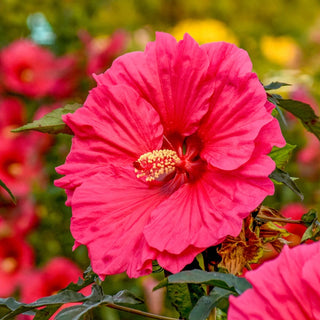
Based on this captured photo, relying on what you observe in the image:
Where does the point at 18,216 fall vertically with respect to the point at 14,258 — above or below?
above

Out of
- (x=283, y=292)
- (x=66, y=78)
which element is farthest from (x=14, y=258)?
(x=283, y=292)

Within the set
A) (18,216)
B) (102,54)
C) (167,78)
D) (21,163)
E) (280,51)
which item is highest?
(167,78)

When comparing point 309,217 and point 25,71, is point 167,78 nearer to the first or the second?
point 309,217

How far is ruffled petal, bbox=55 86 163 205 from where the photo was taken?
26.4 inches

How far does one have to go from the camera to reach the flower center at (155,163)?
685 millimetres

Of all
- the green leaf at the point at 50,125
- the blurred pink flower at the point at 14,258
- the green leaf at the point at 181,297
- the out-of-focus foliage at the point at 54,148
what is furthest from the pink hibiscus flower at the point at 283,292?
the blurred pink flower at the point at 14,258

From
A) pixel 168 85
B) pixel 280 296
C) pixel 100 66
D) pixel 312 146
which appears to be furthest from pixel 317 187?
pixel 280 296

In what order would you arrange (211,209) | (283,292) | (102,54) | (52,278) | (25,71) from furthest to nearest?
(25,71)
(102,54)
(52,278)
(211,209)
(283,292)

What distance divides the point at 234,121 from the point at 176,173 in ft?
0.38

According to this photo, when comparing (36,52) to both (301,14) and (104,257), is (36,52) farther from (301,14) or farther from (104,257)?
(301,14)

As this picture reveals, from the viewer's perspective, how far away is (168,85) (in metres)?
0.68

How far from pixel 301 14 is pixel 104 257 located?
29.5ft

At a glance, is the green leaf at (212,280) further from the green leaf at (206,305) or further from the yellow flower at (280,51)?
the yellow flower at (280,51)

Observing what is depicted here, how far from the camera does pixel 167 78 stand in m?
0.68
